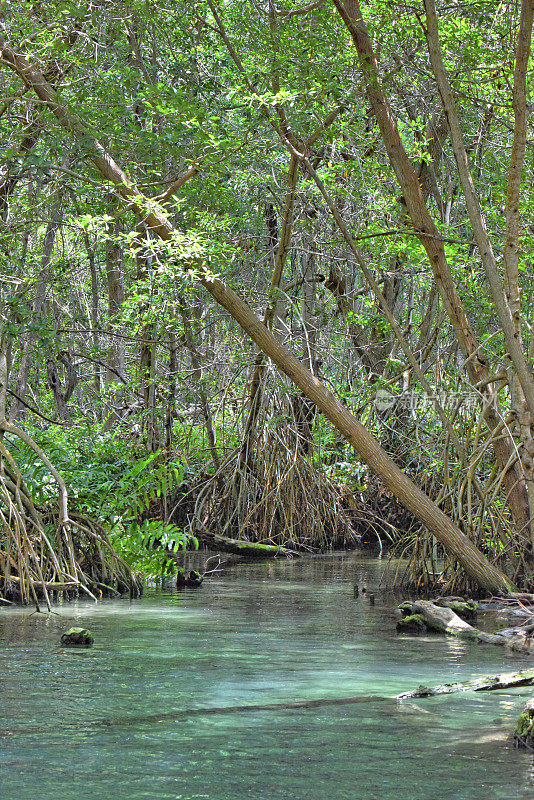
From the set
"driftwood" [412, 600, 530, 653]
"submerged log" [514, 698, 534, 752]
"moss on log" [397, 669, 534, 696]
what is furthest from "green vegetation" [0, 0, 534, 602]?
"submerged log" [514, 698, 534, 752]

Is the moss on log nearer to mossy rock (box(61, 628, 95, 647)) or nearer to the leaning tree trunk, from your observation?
mossy rock (box(61, 628, 95, 647))

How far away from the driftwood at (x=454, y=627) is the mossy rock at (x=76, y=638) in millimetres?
2461

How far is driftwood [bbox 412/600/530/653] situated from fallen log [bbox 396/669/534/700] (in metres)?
1.53

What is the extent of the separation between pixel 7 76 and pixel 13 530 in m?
4.01

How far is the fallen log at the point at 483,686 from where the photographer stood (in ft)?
16.2

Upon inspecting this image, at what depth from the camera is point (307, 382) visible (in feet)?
29.0

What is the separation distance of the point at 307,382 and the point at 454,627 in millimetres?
2565

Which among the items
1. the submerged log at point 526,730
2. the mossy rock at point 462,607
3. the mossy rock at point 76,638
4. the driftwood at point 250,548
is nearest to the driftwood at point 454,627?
the mossy rock at point 462,607

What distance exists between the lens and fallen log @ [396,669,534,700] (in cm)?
493

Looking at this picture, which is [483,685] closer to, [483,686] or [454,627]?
[483,686]

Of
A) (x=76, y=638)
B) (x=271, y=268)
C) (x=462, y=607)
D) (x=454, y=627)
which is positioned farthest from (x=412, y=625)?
(x=271, y=268)

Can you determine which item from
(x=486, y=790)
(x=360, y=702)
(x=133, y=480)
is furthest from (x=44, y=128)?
(x=486, y=790)

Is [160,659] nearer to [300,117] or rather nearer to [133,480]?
[133,480]

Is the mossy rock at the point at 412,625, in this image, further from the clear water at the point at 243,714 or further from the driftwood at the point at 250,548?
the driftwood at the point at 250,548
